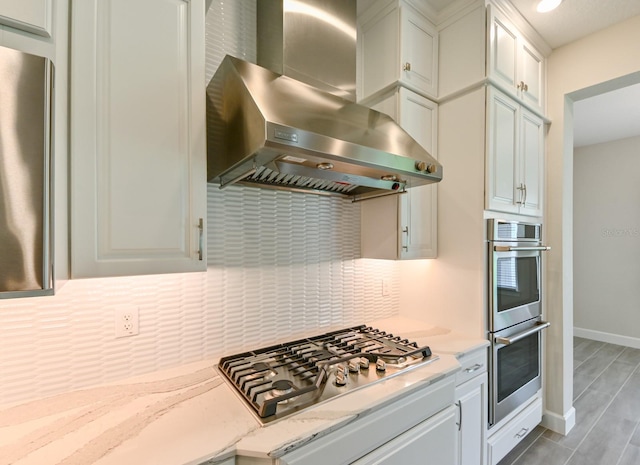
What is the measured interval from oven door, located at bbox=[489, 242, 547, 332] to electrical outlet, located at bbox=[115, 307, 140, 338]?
1.87m

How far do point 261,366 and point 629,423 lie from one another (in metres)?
3.17

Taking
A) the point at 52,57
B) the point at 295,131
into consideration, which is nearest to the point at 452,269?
the point at 295,131

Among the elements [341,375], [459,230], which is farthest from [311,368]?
[459,230]

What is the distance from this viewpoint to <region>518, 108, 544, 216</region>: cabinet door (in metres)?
2.09

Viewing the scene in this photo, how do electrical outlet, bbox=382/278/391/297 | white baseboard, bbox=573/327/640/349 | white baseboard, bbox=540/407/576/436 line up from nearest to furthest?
electrical outlet, bbox=382/278/391/297
white baseboard, bbox=540/407/576/436
white baseboard, bbox=573/327/640/349

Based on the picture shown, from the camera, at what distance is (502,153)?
191 cm

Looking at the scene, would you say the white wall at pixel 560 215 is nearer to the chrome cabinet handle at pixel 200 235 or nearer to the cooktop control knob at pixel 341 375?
the cooktop control knob at pixel 341 375

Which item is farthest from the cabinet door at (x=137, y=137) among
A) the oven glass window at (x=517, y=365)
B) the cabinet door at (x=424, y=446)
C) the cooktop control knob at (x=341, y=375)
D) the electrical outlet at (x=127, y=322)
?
the oven glass window at (x=517, y=365)

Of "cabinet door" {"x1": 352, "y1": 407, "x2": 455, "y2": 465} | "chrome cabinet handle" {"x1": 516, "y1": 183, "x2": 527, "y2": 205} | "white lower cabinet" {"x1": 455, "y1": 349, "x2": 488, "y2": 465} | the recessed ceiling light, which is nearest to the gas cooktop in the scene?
"cabinet door" {"x1": 352, "y1": 407, "x2": 455, "y2": 465}

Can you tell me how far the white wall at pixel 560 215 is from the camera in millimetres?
2246

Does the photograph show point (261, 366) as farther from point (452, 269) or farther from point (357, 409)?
point (452, 269)

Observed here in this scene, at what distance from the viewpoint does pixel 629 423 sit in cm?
248

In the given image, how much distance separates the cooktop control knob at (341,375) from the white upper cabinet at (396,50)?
62.2 inches

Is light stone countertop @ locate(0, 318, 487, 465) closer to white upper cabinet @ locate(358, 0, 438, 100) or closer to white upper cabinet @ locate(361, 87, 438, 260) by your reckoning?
white upper cabinet @ locate(361, 87, 438, 260)
